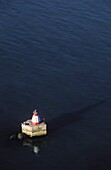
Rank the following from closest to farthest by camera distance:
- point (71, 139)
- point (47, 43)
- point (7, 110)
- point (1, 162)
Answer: point (1, 162), point (71, 139), point (7, 110), point (47, 43)

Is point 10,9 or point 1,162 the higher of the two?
point 10,9

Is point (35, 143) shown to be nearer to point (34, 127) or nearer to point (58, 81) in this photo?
point (34, 127)

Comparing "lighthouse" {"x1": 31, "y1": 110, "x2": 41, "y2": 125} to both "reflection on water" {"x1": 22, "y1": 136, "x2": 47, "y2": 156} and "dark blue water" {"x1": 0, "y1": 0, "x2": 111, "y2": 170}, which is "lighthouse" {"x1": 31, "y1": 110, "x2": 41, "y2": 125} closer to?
"reflection on water" {"x1": 22, "y1": 136, "x2": 47, "y2": 156}

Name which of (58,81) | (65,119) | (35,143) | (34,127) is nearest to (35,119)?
(34,127)

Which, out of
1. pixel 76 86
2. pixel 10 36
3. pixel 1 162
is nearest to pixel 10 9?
pixel 10 36

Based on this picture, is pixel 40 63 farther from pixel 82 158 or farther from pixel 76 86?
pixel 82 158
